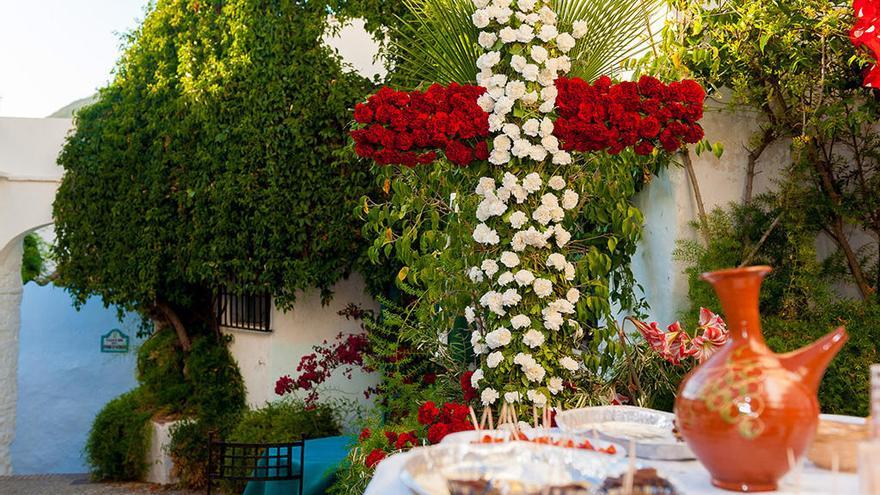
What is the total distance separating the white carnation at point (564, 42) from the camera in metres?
3.53

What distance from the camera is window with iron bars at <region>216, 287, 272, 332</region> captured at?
8.41m

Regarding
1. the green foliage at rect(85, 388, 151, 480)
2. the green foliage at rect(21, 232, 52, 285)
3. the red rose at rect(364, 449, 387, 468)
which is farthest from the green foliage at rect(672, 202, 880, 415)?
the green foliage at rect(21, 232, 52, 285)

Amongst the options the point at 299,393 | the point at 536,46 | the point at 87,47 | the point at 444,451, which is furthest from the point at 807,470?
the point at 87,47

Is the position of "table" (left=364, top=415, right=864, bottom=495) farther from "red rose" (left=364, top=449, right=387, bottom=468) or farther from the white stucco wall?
the white stucco wall

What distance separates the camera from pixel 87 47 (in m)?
13.6

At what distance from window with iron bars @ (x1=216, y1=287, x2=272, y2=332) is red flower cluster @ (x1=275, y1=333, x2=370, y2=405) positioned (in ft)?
2.22

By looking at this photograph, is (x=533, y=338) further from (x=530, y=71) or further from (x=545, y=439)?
(x=545, y=439)

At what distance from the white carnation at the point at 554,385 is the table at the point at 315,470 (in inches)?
81.8

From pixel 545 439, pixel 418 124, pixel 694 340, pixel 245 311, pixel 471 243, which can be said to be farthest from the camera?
pixel 245 311

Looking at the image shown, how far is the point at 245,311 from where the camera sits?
8.75 meters

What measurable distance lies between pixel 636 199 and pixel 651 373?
Result: 4.24ft

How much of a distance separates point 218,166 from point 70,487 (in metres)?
3.98

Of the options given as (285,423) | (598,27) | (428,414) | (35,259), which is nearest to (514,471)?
(428,414)

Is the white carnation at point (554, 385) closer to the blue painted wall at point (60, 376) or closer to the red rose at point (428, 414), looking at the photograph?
the red rose at point (428, 414)
